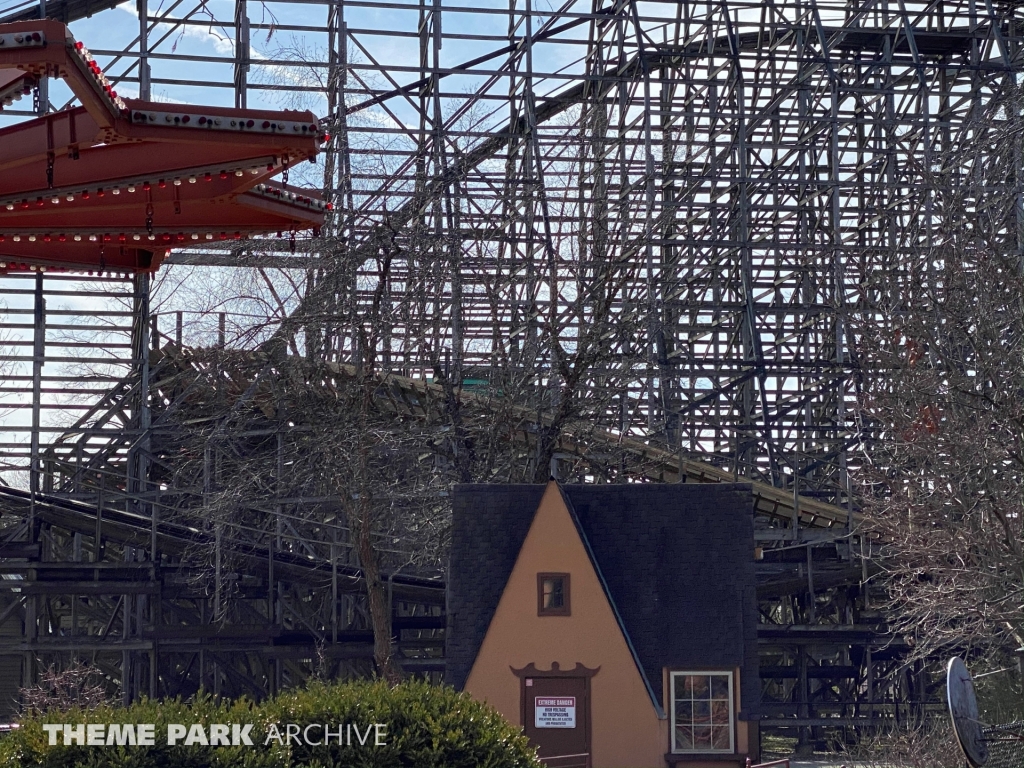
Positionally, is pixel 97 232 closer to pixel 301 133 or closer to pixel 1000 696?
pixel 301 133

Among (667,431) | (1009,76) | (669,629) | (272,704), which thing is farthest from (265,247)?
(1009,76)

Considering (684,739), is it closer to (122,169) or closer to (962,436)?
(962,436)

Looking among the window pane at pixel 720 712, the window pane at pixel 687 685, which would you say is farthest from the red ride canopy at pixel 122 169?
the window pane at pixel 720 712

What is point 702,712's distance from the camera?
20.0 metres

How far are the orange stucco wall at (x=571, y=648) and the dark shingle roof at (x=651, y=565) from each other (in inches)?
7.7

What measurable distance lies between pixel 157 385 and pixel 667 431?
9.52m

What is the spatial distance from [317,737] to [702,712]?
7184 millimetres

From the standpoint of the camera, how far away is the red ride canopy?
12008mm

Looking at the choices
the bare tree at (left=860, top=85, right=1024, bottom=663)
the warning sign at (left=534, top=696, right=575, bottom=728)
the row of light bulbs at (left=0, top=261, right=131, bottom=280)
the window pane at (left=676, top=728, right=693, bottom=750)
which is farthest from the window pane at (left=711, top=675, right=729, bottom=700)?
the row of light bulbs at (left=0, top=261, right=131, bottom=280)

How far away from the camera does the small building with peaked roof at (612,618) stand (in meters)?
20.0

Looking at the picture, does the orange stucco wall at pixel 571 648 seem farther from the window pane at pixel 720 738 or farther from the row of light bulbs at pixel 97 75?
the row of light bulbs at pixel 97 75

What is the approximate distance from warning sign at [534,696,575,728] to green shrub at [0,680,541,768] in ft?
16.7

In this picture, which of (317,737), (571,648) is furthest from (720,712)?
(317,737)

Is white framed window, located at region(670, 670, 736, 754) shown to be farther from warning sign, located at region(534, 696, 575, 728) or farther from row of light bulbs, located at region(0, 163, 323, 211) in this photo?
row of light bulbs, located at region(0, 163, 323, 211)
